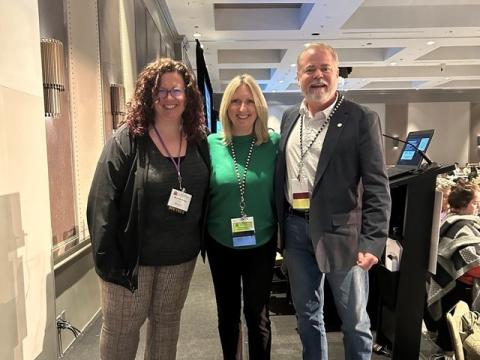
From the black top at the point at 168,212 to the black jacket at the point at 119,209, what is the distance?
34 mm

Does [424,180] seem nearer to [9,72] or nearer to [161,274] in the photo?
[161,274]

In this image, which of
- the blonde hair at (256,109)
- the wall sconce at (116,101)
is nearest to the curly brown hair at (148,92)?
the blonde hair at (256,109)

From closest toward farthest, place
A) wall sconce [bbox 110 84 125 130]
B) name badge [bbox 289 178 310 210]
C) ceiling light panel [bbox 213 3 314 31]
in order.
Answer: name badge [bbox 289 178 310 210], wall sconce [bbox 110 84 125 130], ceiling light panel [bbox 213 3 314 31]

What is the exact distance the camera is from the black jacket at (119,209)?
1539 millimetres

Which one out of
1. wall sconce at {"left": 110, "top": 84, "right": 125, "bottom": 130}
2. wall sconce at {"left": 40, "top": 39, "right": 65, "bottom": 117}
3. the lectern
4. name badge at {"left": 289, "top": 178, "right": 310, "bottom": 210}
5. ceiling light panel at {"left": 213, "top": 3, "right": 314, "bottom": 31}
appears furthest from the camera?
ceiling light panel at {"left": 213, "top": 3, "right": 314, "bottom": 31}

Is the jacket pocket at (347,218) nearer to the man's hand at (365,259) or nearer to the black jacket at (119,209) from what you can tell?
the man's hand at (365,259)

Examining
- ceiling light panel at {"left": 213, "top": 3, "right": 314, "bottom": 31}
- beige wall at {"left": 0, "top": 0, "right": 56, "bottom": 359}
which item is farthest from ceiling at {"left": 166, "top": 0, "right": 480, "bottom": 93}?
beige wall at {"left": 0, "top": 0, "right": 56, "bottom": 359}

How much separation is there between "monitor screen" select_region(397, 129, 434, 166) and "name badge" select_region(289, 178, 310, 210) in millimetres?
745

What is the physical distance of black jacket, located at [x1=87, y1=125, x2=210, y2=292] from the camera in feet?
5.05

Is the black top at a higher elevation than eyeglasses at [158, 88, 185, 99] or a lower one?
lower

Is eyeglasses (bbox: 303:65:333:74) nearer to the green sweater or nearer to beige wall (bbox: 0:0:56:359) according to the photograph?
the green sweater

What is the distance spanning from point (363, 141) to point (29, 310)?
1.47 m

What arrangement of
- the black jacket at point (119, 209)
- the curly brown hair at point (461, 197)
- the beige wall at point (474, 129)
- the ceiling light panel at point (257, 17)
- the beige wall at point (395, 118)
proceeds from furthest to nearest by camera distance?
the beige wall at point (474, 129) < the beige wall at point (395, 118) < the ceiling light panel at point (257, 17) < the curly brown hair at point (461, 197) < the black jacket at point (119, 209)

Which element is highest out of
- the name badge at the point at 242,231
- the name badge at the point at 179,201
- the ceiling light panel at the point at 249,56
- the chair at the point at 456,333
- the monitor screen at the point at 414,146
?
the ceiling light panel at the point at 249,56
